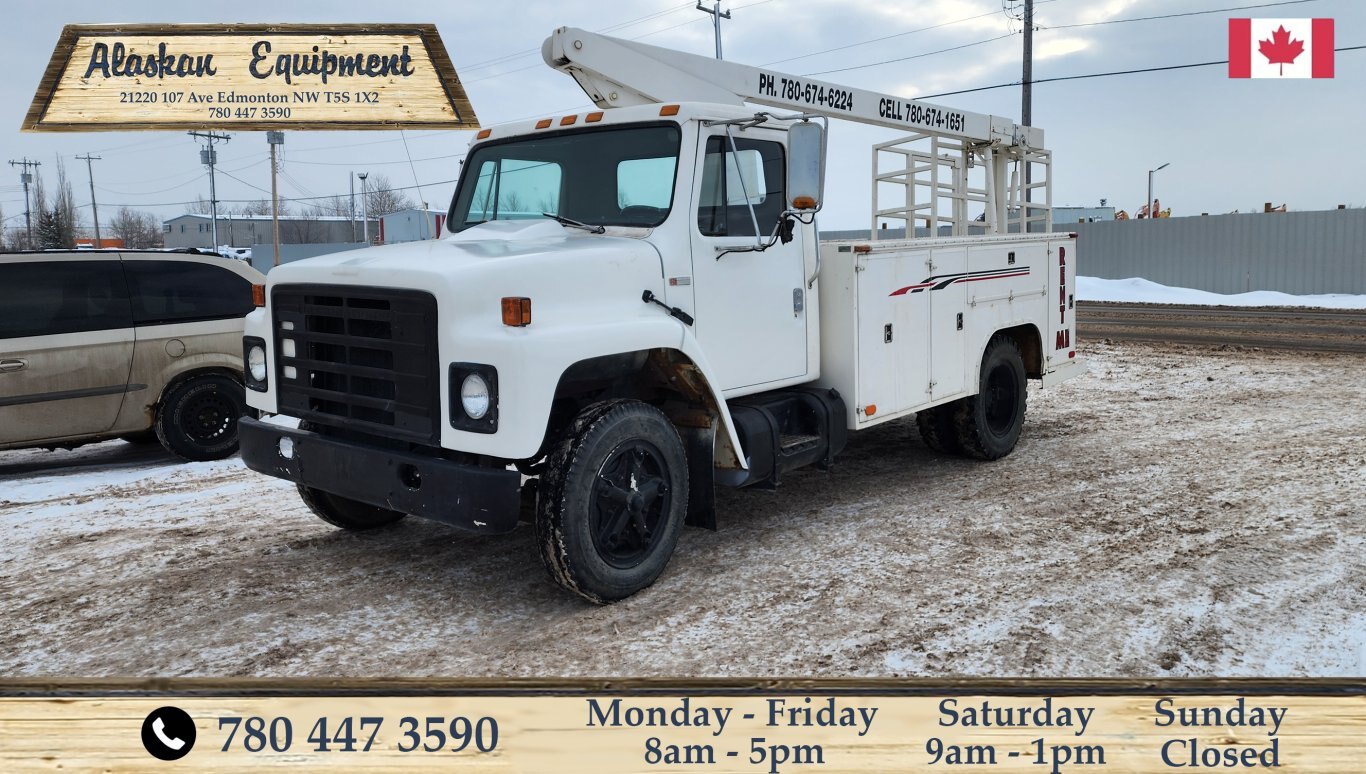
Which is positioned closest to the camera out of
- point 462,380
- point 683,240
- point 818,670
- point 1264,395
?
point 818,670

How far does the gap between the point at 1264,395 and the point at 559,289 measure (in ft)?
31.6

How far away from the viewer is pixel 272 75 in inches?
688

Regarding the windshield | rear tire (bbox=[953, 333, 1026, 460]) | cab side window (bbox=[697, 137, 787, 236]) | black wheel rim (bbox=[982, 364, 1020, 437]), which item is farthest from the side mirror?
black wheel rim (bbox=[982, 364, 1020, 437])

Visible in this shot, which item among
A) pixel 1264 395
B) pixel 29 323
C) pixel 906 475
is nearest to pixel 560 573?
pixel 906 475

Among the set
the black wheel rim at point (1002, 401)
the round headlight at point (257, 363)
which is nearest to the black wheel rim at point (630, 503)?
the round headlight at point (257, 363)

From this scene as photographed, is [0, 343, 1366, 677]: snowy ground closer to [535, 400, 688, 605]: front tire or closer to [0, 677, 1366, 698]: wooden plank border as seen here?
[535, 400, 688, 605]: front tire

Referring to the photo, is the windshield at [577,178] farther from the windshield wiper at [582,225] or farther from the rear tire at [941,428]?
the rear tire at [941,428]

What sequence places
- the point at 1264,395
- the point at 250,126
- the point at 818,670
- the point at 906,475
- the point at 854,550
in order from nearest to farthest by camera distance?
the point at 818,670
the point at 854,550
the point at 906,475
the point at 1264,395
the point at 250,126

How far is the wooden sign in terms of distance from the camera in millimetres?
17234

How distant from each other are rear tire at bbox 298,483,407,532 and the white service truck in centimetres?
2

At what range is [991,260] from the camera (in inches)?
311

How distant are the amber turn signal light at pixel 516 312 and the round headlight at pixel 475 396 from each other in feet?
0.91

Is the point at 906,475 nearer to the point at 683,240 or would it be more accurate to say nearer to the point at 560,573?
the point at 683,240

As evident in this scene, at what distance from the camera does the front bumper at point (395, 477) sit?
4.46 m
